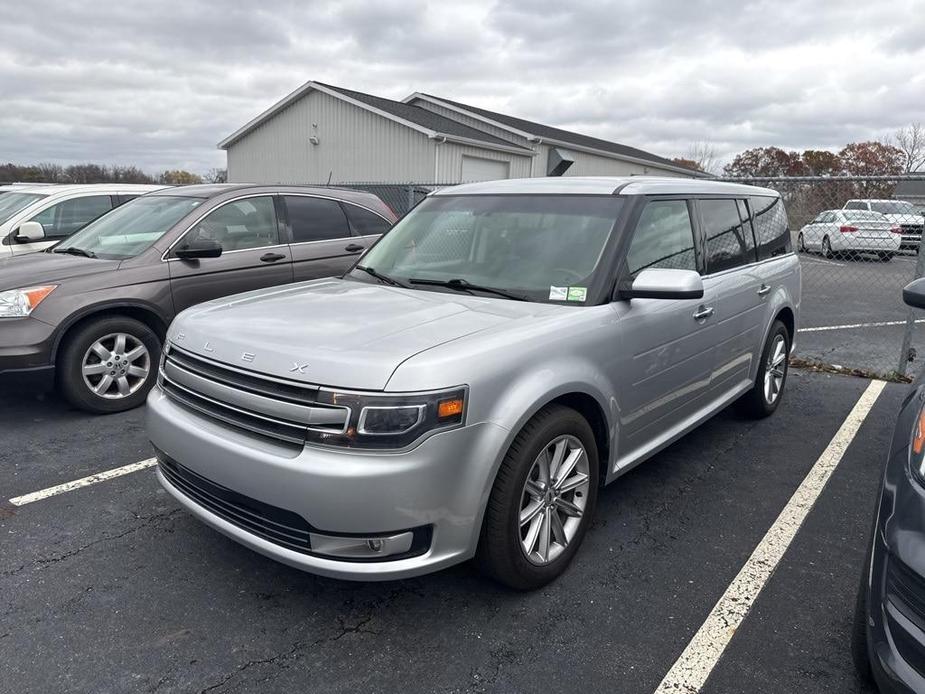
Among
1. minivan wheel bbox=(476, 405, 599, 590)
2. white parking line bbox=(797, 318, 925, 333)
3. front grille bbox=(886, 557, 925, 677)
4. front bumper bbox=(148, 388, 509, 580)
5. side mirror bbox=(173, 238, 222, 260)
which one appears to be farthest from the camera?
white parking line bbox=(797, 318, 925, 333)

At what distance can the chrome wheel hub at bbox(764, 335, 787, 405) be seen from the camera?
5.06m

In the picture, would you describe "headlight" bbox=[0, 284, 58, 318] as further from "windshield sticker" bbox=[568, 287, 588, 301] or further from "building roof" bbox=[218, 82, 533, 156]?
"building roof" bbox=[218, 82, 533, 156]

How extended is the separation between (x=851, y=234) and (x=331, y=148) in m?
15.9

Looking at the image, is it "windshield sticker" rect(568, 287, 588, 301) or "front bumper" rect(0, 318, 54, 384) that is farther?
"front bumper" rect(0, 318, 54, 384)

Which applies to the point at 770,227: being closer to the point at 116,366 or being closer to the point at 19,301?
the point at 116,366

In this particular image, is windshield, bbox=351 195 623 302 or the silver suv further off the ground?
windshield, bbox=351 195 623 302

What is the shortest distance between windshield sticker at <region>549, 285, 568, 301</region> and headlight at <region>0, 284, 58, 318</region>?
3717mm

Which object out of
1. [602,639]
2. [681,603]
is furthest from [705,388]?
[602,639]

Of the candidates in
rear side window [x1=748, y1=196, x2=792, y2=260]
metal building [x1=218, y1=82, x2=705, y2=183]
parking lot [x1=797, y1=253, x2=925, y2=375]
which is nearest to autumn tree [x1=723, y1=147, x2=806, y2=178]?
metal building [x1=218, y1=82, x2=705, y2=183]

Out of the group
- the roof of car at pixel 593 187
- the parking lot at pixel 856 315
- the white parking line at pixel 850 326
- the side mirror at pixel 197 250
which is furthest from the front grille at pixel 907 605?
the white parking line at pixel 850 326

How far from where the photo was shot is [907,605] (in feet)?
6.13

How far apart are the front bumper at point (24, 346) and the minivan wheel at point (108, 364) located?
0.53 feet

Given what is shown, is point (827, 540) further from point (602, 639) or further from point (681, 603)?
point (602, 639)

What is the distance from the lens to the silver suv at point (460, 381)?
2354 millimetres
